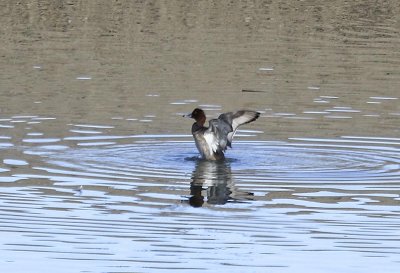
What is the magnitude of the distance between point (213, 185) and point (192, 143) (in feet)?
9.76

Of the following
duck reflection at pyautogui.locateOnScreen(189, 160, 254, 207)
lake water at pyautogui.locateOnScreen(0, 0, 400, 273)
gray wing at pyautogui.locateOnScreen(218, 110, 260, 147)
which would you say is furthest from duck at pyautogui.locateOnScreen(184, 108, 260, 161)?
lake water at pyautogui.locateOnScreen(0, 0, 400, 273)

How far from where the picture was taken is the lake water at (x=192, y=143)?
12.4 m

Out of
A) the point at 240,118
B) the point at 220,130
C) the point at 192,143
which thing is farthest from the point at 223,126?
the point at 192,143

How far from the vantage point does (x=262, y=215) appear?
45.8 feet

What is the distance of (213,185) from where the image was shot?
16.0 metres

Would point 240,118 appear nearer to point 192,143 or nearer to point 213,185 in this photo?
point 192,143

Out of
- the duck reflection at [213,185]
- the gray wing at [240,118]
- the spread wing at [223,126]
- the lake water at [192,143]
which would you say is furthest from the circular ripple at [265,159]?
the gray wing at [240,118]

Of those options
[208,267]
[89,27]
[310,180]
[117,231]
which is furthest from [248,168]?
[89,27]

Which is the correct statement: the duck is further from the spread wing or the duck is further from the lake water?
the lake water

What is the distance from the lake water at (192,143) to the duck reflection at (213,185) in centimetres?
5

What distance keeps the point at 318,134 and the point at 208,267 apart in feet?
27.0

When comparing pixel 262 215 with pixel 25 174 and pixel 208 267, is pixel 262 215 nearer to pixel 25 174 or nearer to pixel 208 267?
pixel 208 267

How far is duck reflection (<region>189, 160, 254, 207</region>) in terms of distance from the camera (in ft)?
49.2

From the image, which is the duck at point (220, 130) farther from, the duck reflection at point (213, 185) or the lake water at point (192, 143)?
the lake water at point (192, 143)
